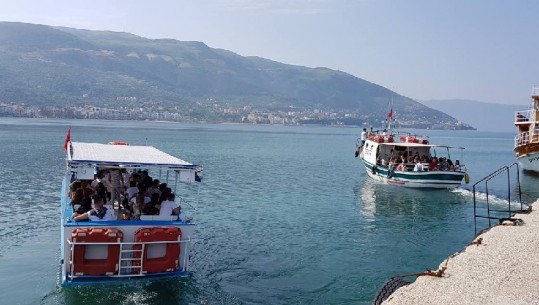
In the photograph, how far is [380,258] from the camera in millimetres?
21828

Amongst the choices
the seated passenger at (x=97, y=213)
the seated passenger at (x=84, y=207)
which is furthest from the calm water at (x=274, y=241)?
the seated passenger at (x=84, y=207)

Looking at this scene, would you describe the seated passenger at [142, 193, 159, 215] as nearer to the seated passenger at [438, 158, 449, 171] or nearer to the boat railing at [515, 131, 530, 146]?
the seated passenger at [438, 158, 449, 171]

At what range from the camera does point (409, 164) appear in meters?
44.2

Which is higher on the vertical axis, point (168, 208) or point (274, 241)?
point (168, 208)

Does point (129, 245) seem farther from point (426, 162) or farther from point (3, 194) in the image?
point (426, 162)

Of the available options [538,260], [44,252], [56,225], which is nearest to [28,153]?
[56,225]

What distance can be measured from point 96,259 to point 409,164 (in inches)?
1316

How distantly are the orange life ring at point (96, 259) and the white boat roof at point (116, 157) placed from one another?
207 centimetres

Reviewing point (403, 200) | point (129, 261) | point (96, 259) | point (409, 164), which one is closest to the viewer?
point (96, 259)

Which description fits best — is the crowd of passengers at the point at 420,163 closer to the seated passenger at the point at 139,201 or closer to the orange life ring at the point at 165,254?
the seated passenger at the point at 139,201

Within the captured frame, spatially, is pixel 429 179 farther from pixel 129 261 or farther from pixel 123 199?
pixel 129 261

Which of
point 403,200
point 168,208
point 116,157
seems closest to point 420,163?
point 403,200

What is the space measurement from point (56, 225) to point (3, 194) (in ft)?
35.6

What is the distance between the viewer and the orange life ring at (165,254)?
1568cm
